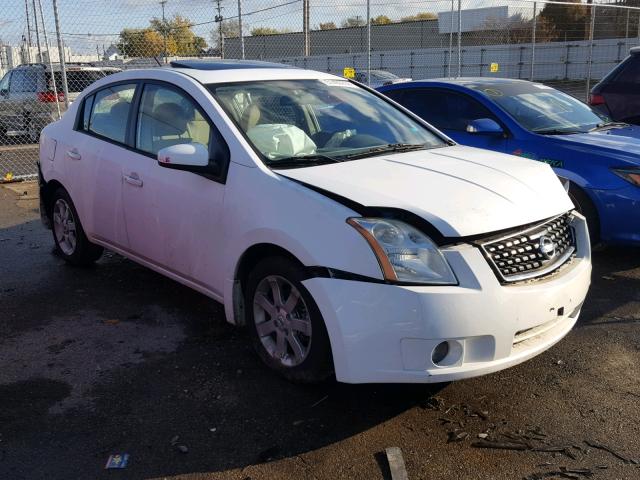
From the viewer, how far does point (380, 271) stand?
2.96m

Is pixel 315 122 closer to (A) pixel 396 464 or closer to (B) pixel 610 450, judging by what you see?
(A) pixel 396 464

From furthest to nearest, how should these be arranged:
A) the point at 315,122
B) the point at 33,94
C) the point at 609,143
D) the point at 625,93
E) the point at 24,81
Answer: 1. the point at 24,81
2. the point at 33,94
3. the point at 625,93
4. the point at 609,143
5. the point at 315,122

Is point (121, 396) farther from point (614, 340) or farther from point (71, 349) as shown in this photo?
point (614, 340)

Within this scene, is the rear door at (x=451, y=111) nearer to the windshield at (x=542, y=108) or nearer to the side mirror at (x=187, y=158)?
the windshield at (x=542, y=108)

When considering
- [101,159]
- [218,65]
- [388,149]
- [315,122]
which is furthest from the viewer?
[101,159]

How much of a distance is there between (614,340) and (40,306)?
4.10 meters

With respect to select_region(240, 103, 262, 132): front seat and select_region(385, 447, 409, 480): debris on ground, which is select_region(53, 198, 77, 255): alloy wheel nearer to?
select_region(240, 103, 262, 132): front seat

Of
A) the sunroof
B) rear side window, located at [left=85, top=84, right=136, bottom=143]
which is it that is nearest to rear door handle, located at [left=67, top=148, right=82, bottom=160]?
rear side window, located at [left=85, top=84, right=136, bottom=143]

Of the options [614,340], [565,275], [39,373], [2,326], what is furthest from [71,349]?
[614,340]

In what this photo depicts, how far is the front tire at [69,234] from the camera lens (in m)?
5.57

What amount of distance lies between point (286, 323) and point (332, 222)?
0.70 meters

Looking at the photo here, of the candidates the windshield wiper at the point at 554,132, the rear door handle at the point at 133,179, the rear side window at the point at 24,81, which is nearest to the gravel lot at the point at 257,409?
the rear door handle at the point at 133,179

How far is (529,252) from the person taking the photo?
3232 millimetres

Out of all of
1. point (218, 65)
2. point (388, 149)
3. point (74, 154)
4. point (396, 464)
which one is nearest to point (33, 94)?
point (74, 154)
